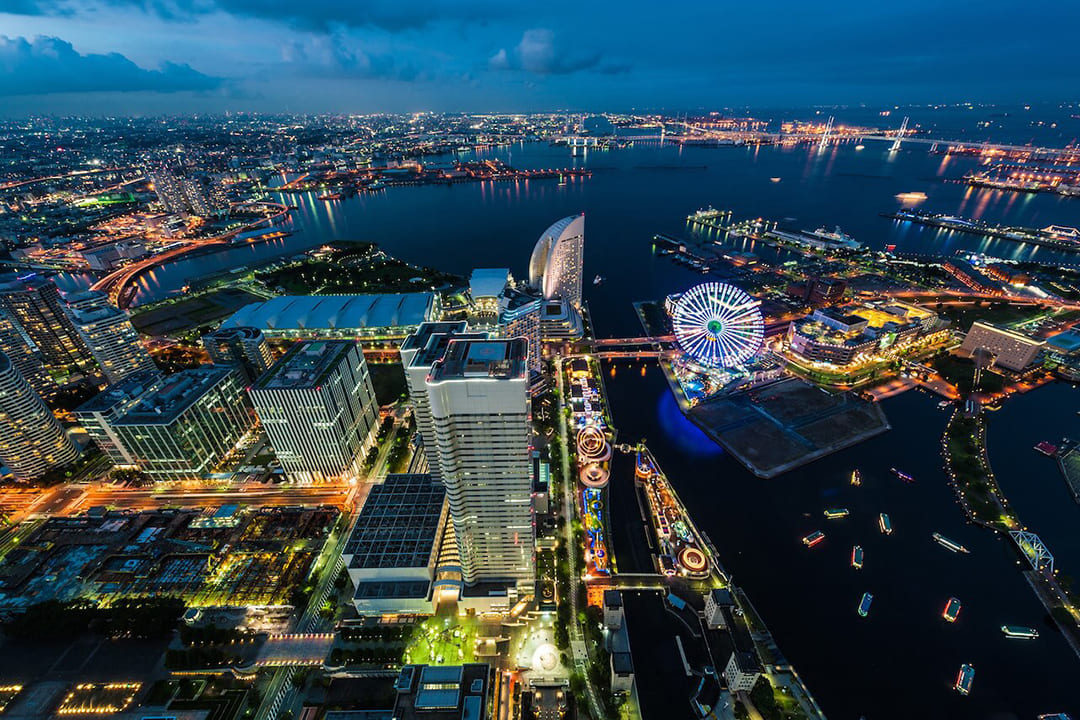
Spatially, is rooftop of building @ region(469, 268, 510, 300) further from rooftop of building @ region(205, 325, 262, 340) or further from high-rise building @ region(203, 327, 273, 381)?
rooftop of building @ region(205, 325, 262, 340)

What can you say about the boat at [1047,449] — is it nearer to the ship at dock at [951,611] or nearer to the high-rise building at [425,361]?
the ship at dock at [951,611]

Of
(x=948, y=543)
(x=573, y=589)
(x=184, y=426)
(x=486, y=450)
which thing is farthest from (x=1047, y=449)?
(x=184, y=426)

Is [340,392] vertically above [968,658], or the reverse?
[340,392]

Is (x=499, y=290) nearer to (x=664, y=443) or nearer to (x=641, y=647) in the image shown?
(x=664, y=443)

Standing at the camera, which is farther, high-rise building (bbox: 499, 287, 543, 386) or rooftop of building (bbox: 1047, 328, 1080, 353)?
rooftop of building (bbox: 1047, 328, 1080, 353)

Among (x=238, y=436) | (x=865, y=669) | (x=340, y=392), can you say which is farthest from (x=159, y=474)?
(x=865, y=669)

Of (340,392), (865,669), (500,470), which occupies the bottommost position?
(865,669)

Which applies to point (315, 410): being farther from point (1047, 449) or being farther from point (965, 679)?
point (1047, 449)

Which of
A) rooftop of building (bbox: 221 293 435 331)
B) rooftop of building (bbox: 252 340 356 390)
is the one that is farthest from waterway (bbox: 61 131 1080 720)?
rooftop of building (bbox: 221 293 435 331)
